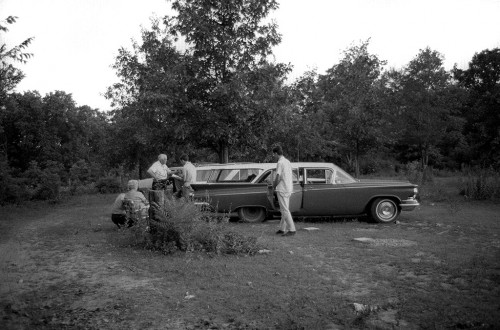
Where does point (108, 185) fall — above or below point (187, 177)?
below

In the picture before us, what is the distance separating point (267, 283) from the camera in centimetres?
545

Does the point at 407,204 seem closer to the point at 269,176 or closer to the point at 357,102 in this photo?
the point at 269,176

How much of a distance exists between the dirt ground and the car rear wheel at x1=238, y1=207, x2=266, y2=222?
7.45 feet

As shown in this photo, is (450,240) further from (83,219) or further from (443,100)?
(443,100)

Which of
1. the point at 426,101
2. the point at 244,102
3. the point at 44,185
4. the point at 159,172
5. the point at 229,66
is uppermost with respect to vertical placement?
the point at 426,101

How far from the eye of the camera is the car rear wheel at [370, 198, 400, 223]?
1118cm

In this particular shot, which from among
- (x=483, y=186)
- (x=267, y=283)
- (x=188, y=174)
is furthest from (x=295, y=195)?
(x=483, y=186)

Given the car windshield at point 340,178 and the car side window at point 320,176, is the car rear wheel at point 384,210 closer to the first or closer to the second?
the car windshield at point 340,178

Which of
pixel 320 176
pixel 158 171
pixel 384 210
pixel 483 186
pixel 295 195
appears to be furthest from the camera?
pixel 483 186

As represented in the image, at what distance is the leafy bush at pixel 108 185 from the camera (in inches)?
1002

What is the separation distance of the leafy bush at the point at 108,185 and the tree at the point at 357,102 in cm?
1317

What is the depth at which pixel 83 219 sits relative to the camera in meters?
12.8

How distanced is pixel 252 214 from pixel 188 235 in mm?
4286

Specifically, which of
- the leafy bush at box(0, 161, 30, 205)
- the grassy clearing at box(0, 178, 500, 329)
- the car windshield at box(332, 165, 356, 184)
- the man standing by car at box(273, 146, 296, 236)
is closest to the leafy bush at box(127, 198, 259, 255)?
the grassy clearing at box(0, 178, 500, 329)
